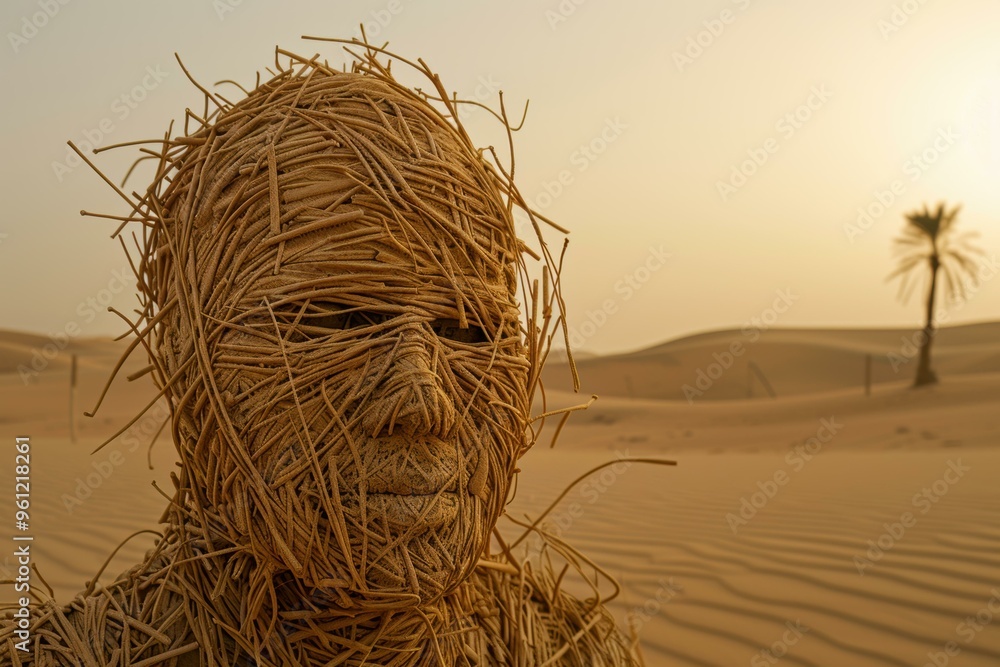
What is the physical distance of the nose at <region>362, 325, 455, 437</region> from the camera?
1643 millimetres

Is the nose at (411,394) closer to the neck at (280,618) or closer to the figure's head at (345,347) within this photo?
the figure's head at (345,347)

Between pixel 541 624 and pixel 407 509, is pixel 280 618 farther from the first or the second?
pixel 541 624

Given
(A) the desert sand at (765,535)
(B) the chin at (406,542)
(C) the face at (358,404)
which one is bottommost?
(A) the desert sand at (765,535)

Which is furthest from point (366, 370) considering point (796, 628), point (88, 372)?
point (88, 372)

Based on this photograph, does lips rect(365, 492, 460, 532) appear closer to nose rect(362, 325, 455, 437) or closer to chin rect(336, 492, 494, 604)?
chin rect(336, 492, 494, 604)

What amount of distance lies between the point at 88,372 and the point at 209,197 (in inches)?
1097

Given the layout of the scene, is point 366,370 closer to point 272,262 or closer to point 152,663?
point 272,262

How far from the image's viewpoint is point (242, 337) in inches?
69.1

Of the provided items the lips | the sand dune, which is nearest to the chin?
the lips

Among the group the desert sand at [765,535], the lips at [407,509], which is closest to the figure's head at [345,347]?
the lips at [407,509]

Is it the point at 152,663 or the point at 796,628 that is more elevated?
the point at 152,663

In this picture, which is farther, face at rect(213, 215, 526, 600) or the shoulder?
the shoulder

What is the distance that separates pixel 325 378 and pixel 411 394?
0.63ft

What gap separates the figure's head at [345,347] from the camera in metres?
1.70
